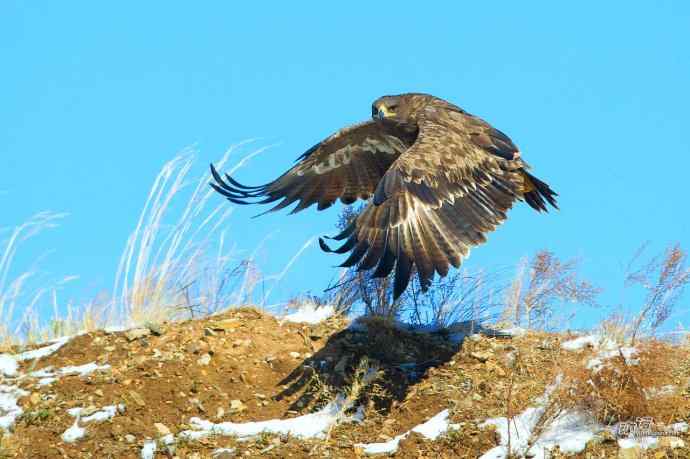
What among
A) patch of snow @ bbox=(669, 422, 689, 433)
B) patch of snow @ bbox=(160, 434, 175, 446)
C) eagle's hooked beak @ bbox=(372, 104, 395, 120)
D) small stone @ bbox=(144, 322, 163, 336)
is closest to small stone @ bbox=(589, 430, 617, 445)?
patch of snow @ bbox=(669, 422, 689, 433)

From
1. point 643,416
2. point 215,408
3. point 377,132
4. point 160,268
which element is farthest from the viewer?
point 377,132

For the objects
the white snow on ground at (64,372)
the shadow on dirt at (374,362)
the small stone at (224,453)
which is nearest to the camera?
the small stone at (224,453)

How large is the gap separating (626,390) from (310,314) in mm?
3073

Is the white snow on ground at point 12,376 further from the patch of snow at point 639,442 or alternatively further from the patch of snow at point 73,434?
the patch of snow at point 639,442

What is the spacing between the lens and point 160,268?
9.02 meters

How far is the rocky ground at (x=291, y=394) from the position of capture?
6816 mm

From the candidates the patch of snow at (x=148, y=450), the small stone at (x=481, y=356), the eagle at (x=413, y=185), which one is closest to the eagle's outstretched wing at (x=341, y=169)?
the eagle at (x=413, y=185)

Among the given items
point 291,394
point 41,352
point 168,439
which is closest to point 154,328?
point 41,352

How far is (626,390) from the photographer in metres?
6.75

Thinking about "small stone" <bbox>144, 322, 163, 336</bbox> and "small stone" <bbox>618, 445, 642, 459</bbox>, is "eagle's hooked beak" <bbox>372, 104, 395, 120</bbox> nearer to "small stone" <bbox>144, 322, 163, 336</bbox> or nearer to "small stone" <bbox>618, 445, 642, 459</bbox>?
"small stone" <bbox>144, 322, 163, 336</bbox>

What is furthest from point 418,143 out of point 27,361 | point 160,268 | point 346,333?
point 27,361

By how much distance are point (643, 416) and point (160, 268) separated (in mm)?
4219

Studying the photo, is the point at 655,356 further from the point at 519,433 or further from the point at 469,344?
the point at 469,344

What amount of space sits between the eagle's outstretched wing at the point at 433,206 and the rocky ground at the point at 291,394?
0.84 meters
